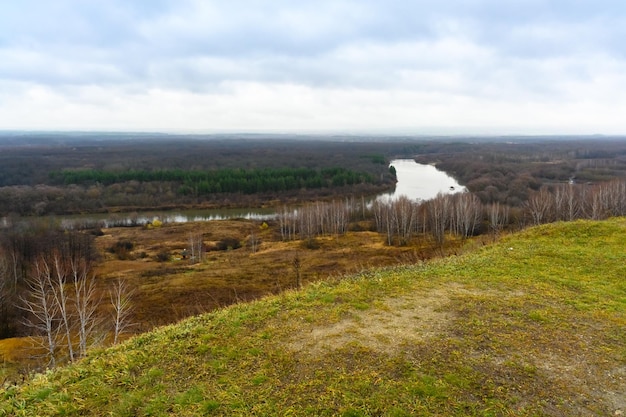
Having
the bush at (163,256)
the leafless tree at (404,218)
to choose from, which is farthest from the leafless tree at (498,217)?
the bush at (163,256)

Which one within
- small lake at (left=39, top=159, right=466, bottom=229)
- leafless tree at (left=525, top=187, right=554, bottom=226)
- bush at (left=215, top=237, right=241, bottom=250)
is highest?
leafless tree at (left=525, top=187, right=554, bottom=226)

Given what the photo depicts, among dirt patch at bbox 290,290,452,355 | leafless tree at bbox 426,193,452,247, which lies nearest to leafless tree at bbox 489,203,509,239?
leafless tree at bbox 426,193,452,247

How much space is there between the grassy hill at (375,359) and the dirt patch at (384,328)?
0.10 ft

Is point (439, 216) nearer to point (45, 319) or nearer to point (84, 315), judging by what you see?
point (84, 315)

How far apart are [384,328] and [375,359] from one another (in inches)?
40.4

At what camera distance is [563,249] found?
436 inches

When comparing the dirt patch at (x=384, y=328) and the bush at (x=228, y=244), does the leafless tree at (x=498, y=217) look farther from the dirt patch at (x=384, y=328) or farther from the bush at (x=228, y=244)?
the dirt patch at (x=384, y=328)

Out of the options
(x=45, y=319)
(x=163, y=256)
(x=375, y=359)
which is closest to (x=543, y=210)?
(x=375, y=359)

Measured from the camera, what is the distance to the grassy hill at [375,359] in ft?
14.4

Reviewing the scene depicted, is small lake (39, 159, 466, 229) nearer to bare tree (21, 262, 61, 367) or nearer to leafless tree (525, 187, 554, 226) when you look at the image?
leafless tree (525, 187, 554, 226)

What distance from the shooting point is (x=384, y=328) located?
20.3 ft

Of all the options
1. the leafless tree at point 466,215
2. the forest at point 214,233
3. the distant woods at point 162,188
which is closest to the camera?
the forest at point 214,233

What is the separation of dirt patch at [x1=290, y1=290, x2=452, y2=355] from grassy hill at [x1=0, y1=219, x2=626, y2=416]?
30 millimetres

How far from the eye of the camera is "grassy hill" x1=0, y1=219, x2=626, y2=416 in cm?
438
